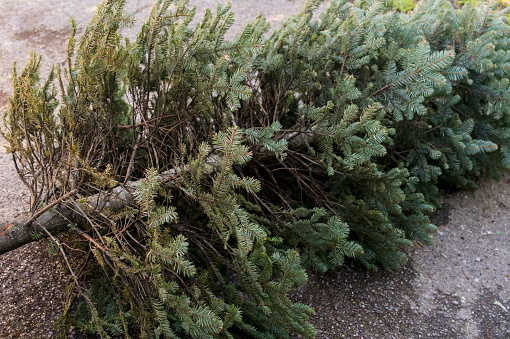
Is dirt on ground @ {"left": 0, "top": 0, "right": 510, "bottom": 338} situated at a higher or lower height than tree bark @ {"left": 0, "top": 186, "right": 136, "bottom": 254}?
A: lower

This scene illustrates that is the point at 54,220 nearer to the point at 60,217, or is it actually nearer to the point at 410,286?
the point at 60,217

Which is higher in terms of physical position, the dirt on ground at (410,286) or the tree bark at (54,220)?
the tree bark at (54,220)

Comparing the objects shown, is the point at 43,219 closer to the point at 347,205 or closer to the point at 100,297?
the point at 100,297

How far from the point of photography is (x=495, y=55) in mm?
3436

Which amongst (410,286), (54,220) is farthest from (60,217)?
(410,286)

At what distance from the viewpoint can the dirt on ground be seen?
2674mm

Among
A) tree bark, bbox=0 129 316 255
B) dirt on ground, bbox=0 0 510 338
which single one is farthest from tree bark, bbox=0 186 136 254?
dirt on ground, bbox=0 0 510 338

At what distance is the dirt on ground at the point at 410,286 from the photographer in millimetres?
2674

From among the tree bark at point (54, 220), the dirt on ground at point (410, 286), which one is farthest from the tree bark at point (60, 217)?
the dirt on ground at point (410, 286)

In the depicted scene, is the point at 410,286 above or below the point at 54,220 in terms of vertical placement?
below

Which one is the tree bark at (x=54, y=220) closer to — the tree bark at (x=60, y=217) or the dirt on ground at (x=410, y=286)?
the tree bark at (x=60, y=217)

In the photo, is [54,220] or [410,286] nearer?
[54,220]

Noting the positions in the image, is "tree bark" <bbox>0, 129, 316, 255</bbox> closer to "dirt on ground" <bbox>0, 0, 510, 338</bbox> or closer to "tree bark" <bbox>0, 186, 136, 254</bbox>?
"tree bark" <bbox>0, 186, 136, 254</bbox>

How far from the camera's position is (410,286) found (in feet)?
10.4
